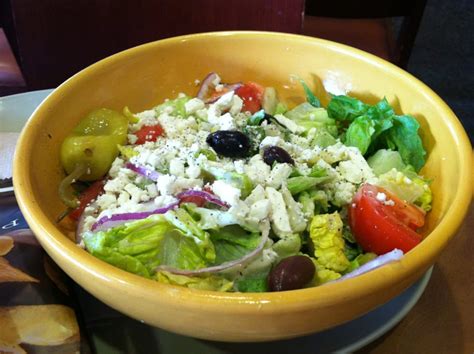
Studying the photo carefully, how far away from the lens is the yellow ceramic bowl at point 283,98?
Answer: 67cm

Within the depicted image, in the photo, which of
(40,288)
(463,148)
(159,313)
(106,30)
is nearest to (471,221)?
(463,148)

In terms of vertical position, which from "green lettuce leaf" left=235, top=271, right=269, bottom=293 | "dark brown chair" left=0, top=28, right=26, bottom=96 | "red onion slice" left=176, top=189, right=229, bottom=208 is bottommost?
"dark brown chair" left=0, top=28, right=26, bottom=96

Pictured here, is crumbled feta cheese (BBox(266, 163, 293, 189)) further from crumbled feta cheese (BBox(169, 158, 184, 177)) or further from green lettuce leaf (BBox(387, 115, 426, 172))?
green lettuce leaf (BBox(387, 115, 426, 172))

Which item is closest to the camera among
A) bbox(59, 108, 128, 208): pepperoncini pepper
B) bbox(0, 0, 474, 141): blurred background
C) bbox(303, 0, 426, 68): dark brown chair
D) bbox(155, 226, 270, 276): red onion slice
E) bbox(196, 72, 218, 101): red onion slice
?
bbox(155, 226, 270, 276): red onion slice

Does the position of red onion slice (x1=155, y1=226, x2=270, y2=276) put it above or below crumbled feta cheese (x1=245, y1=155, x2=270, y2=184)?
below

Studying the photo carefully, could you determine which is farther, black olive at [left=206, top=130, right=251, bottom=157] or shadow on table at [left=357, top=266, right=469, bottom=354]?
black olive at [left=206, top=130, right=251, bottom=157]

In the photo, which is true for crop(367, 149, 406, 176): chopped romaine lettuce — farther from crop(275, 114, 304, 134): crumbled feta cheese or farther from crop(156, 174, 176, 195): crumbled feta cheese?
crop(156, 174, 176, 195): crumbled feta cheese

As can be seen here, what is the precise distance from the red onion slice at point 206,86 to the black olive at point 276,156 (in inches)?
12.3

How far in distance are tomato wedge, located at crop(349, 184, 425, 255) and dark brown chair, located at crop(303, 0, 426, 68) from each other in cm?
110

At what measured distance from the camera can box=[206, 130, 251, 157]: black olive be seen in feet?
3.19

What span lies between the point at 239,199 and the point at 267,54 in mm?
497

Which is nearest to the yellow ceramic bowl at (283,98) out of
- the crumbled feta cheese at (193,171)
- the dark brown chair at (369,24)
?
the crumbled feta cheese at (193,171)

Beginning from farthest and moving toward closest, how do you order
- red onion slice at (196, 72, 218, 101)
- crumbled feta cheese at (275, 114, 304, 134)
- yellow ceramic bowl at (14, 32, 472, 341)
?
red onion slice at (196, 72, 218, 101) → crumbled feta cheese at (275, 114, 304, 134) → yellow ceramic bowl at (14, 32, 472, 341)

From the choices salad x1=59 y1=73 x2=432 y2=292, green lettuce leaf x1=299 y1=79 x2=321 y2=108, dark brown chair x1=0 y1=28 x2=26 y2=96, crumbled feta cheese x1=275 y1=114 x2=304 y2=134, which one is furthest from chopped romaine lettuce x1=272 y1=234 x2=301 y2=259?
dark brown chair x1=0 y1=28 x2=26 y2=96
